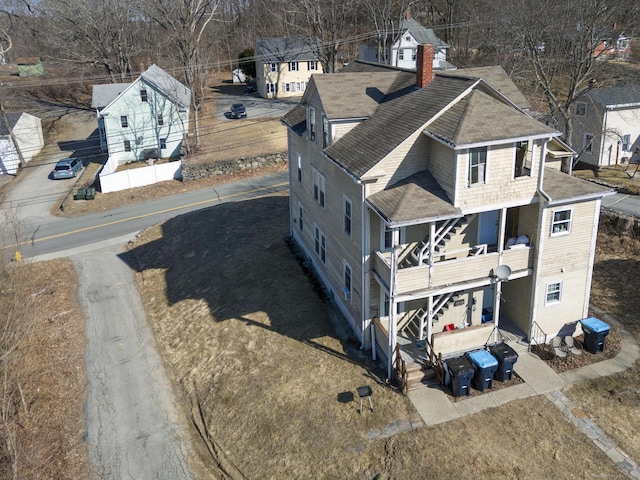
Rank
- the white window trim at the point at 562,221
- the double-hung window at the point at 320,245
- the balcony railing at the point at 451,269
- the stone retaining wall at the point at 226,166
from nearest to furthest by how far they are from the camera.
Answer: the balcony railing at the point at 451,269, the white window trim at the point at 562,221, the double-hung window at the point at 320,245, the stone retaining wall at the point at 226,166

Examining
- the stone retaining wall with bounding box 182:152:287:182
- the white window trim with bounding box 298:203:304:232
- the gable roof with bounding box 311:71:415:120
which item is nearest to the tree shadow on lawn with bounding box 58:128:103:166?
the stone retaining wall with bounding box 182:152:287:182

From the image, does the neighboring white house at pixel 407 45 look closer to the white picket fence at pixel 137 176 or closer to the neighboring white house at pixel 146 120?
the neighboring white house at pixel 146 120

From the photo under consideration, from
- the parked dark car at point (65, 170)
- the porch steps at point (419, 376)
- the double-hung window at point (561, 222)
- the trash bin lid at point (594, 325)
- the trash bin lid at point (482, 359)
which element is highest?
the double-hung window at point (561, 222)

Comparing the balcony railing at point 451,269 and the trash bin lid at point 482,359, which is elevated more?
the balcony railing at point 451,269

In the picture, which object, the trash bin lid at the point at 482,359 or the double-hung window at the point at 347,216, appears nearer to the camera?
the trash bin lid at the point at 482,359

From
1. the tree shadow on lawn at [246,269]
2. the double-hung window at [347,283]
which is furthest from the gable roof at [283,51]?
the double-hung window at [347,283]

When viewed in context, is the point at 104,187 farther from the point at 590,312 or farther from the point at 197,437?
the point at 590,312

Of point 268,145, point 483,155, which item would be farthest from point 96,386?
point 268,145
